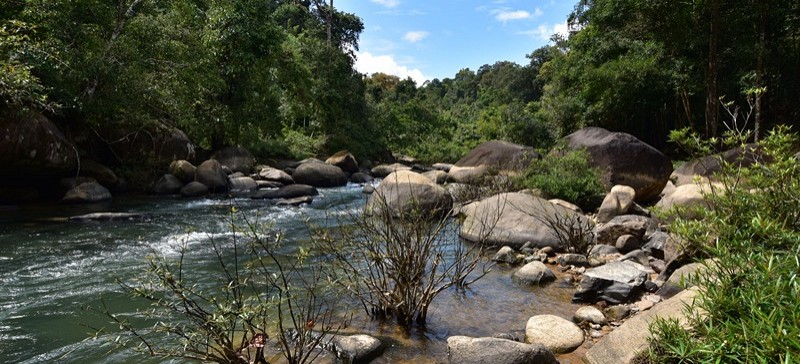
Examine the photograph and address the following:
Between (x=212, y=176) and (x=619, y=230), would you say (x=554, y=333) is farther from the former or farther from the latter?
(x=212, y=176)

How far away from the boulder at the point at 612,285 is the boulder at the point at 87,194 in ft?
36.8

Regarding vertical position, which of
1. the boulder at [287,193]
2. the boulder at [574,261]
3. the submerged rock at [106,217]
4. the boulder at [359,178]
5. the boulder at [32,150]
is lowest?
the boulder at [574,261]

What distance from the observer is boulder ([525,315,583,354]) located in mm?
3957

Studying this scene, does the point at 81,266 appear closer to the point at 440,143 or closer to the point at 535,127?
the point at 535,127

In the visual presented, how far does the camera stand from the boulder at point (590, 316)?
4496 millimetres

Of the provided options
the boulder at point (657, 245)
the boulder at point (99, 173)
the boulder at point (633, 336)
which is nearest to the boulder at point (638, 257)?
the boulder at point (657, 245)

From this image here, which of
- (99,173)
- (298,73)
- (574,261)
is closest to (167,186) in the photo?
(99,173)

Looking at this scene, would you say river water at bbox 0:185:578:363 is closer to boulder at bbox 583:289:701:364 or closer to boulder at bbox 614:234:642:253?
boulder at bbox 583:289:701:364

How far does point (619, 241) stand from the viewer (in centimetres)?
711

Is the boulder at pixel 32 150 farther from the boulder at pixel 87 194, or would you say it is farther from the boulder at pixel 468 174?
the boulder at pixel 468 174

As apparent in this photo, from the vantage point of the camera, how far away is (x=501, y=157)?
12.9 m

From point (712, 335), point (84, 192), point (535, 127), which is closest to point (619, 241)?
point (712, 335)

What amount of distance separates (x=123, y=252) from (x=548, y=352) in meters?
6.35

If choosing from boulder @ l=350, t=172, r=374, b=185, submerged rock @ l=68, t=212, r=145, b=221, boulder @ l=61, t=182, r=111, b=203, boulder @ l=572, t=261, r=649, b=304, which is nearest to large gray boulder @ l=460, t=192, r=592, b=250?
boulder @ l=572, t=261, r=649, b=304
